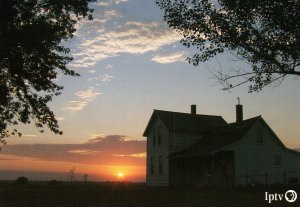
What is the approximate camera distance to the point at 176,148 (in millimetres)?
49969

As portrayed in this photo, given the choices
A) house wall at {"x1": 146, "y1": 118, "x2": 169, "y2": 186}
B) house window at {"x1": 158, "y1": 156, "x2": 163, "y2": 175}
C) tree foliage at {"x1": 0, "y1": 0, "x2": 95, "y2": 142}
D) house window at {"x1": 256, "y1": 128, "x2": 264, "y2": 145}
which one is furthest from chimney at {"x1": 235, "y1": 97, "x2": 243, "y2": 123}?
tree foliage at {"x1": 0, "y1": 0, "x2": 95, "y2": 142}

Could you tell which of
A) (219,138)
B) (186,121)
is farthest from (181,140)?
(219,138)

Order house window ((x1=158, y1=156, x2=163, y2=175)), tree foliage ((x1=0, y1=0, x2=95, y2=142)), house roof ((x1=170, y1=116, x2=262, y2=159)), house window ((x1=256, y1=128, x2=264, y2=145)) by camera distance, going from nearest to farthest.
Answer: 1. tree foliage ((x1=0, y1=0, x2=95, y2=142))
2. house roof ((x1=170, y1=116, x2=262, y2=159))
3. house window ((x1=256, y1=128, x2=264, y2=145))
4. house window ((x1=158, y1=156, x2=163, y2=175))

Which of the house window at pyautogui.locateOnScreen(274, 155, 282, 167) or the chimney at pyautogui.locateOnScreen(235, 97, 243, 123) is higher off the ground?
the chimney at pyautogui.locateOnScreen(235, 97, 243, 123)

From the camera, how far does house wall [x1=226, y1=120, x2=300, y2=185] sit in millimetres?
43281

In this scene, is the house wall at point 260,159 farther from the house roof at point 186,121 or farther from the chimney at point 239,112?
the house roof at point 186,121

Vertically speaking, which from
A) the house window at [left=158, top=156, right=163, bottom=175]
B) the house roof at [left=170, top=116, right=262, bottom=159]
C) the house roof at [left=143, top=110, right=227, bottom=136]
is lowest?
the house window at [left=158, top=156, right=163, bottom=175]

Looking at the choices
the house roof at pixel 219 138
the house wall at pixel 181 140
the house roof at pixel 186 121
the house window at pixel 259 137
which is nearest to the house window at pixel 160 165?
the house wall at pixel 181 140

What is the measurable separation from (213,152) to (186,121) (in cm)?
1143

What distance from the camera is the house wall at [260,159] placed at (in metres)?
43.3

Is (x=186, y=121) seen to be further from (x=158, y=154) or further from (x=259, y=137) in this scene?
(x=259, y=137)

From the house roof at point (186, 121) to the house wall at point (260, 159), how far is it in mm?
7885

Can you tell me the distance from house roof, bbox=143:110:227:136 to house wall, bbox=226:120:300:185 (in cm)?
789

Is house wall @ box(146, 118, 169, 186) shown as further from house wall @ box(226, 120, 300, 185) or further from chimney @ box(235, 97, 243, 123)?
house wall @ box(226, 120, 300, 185)
